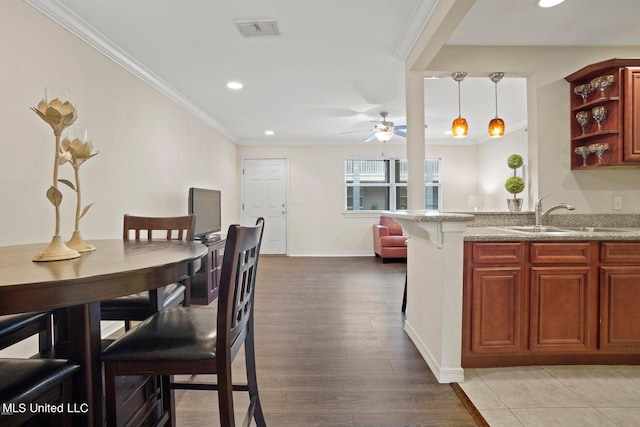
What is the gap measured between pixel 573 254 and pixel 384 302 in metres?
1.88

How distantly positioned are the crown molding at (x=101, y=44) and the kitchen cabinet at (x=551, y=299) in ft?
10.0

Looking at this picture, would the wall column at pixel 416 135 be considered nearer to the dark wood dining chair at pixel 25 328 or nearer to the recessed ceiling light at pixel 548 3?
the recessed ceiling light at pixel 548 3

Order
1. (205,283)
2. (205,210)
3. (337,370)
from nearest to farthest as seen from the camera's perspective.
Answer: (337,370), (205,283), (205,210)

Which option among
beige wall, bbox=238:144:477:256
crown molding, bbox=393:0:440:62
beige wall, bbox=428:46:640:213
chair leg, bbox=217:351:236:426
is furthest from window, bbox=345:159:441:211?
chair leg, bbox=217:351:236:426

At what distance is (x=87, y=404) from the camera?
962mm

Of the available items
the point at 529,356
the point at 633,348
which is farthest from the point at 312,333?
the point at 633,348

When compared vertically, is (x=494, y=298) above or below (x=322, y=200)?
below

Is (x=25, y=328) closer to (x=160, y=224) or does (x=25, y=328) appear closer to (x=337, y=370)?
(x=160, y=224)

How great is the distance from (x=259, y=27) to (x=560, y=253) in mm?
2597

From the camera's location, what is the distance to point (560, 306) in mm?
1991

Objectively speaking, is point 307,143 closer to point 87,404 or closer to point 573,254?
point 573,254

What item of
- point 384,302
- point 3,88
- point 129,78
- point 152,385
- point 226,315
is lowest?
point 384,302

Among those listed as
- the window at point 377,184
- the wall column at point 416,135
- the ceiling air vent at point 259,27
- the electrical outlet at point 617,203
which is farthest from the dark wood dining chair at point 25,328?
the window at point 377,184

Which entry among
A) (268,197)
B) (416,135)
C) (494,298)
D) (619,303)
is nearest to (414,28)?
(416,135)
